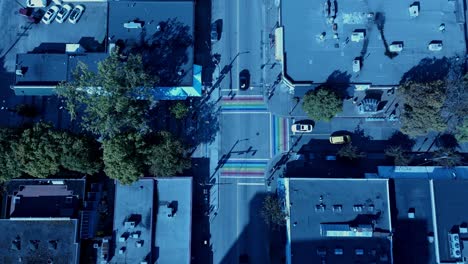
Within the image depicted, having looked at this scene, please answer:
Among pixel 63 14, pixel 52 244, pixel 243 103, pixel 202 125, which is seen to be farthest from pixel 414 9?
pixel 52 244

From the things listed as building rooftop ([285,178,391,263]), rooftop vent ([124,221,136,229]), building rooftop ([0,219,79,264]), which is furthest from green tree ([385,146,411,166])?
building rooftop ([0,219,79,264])

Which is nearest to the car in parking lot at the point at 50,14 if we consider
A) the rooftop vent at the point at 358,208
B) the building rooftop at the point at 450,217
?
the rooftop vent at the point at 358,208

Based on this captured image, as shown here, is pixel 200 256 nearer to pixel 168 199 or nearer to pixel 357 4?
pixel 168 199

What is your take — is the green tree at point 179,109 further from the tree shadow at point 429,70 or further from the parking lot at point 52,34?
the tree shadow at point 429,70

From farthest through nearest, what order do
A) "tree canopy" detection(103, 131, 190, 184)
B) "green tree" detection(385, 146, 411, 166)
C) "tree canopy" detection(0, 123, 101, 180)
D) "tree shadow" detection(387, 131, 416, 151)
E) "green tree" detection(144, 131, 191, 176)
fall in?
"tree shadow" detection(387, 131, 416, 151), "green tree" detection(385, 146, 411, 166), "green tree" detection(144, 131, 191, 176), "tree canopy" detection(0, 123, 101, 180), "tree canopy" detection(103, 131, 190, 184)

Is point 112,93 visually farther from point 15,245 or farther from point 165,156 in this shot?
point 15,245

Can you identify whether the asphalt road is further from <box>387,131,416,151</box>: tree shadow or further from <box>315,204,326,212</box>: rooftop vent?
<box>387,131,416,151</box>: tree shadow
